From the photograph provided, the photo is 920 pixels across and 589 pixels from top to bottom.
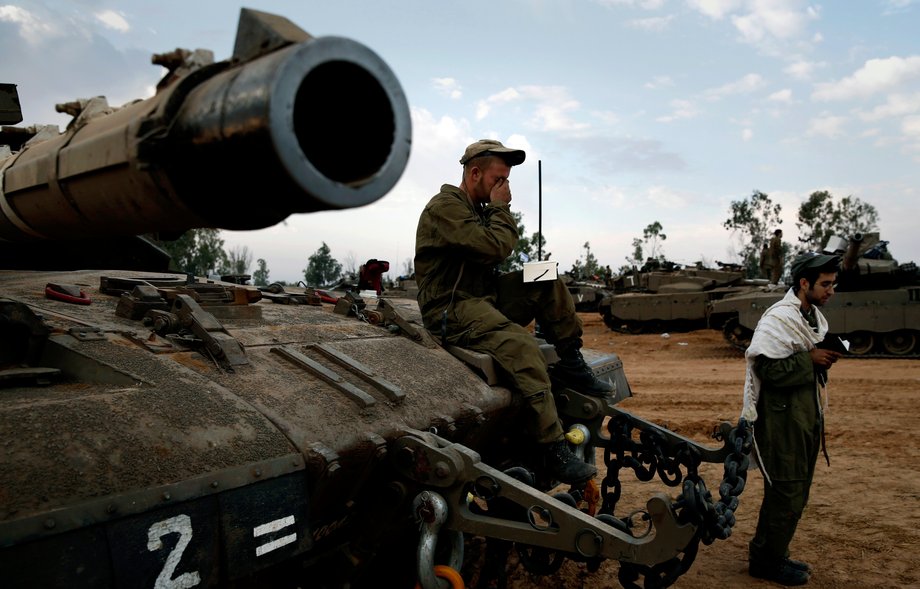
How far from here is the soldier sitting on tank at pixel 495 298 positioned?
3.52 meters

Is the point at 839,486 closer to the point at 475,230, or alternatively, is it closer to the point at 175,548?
the point at 475,230

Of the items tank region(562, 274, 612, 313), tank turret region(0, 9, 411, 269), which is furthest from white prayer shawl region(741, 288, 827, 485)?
tank region(562, 274, 612, 313)

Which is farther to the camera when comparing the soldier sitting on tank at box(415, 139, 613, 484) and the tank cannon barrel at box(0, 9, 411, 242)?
the soldier sitting on tank at box(415, 139, 613, 484)

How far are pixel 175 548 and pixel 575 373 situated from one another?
2.73 meters

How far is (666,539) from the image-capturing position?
2428 mm

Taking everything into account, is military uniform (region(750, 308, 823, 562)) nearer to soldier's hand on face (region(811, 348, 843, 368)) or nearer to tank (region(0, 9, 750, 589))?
soldier's hand on face (region(811, 348, 843, 368))

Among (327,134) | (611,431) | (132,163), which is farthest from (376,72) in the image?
(611,431)

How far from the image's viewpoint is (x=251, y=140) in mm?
1168

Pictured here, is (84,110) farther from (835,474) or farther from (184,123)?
(835,474)

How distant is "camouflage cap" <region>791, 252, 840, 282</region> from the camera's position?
155 inches

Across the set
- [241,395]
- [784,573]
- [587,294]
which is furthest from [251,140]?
[587,294]

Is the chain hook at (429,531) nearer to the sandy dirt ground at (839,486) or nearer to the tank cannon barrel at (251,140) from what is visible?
the tank cannon barrel at (251,140)

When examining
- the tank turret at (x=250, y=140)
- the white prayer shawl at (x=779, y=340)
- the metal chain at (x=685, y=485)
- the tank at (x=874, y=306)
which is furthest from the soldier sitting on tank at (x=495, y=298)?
the tank at (x=874, y=306)

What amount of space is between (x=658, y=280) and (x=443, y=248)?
16072 mm
